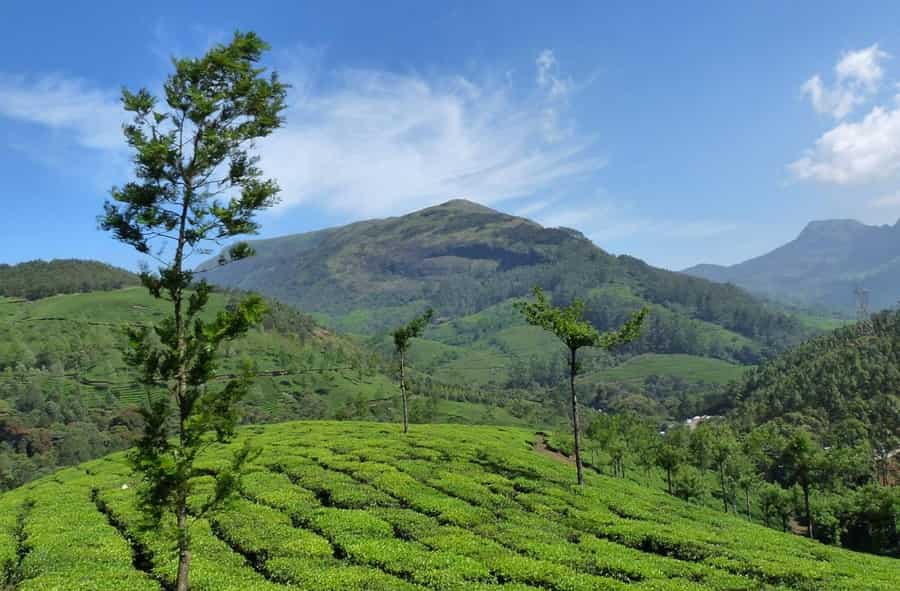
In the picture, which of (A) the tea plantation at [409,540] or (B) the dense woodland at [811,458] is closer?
(A) the tea plantation at [409,540]

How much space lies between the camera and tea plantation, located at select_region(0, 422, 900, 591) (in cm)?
2450

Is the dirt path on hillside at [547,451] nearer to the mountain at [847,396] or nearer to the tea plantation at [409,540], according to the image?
the tea plantation at [409,540]

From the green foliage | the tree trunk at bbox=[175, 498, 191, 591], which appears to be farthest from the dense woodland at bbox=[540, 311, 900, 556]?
the tree trunk at bbox=[175, 498, 191, 591]

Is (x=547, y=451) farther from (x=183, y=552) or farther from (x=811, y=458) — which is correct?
(x=183, y=552)

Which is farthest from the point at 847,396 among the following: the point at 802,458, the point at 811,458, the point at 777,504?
the point at 802,458

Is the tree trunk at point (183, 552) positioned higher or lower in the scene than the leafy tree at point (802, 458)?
higher

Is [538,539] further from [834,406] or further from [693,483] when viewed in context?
[834,406]

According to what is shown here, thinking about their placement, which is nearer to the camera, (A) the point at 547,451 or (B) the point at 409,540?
(B) the point at 409,540

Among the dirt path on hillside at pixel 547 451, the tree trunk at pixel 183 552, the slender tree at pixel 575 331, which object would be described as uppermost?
the slender tree at pixel 575 331

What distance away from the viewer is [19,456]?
170 m

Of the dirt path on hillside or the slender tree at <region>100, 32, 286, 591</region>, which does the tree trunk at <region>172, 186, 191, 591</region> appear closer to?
the slender tree at <region>100, 32, 286, 591</region>

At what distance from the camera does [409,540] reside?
30172mm

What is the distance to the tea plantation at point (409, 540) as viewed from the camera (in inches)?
965

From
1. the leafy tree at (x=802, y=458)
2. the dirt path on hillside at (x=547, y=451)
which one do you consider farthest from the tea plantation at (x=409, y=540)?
the leafy tree at (x=802, y=458)
